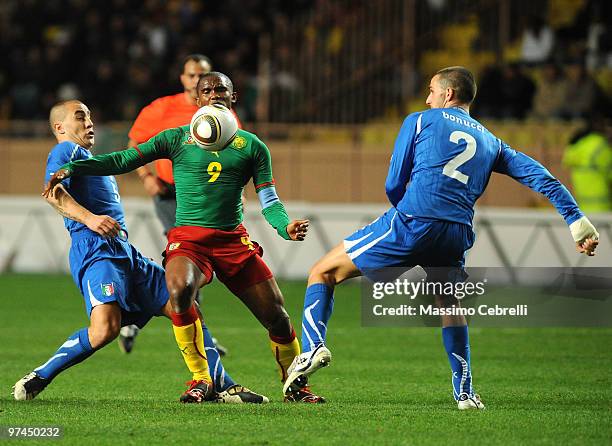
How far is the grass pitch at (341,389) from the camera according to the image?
260 inches

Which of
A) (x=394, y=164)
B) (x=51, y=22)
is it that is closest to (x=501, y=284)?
(x=394, y=164)

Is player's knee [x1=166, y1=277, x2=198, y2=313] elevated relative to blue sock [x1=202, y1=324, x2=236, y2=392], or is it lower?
elevated

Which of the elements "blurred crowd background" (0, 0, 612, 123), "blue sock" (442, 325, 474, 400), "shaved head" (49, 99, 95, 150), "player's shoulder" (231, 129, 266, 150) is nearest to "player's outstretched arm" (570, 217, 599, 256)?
"blue sock" (442, 325, 474, 400)

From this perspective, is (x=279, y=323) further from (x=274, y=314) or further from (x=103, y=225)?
(x=103, y=225)

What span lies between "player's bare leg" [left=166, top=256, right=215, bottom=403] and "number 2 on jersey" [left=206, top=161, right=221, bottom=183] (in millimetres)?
523

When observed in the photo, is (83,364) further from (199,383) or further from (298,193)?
(298,193)

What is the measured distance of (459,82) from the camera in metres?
7.34

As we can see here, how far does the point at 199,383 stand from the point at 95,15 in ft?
54.8

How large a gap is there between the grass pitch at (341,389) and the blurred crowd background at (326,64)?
6010mm

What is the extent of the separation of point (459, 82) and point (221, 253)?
178 cm

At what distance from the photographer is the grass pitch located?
21.7ft

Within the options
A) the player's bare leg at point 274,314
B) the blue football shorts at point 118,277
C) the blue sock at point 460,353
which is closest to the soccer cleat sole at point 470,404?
the blue sock at point 460,353

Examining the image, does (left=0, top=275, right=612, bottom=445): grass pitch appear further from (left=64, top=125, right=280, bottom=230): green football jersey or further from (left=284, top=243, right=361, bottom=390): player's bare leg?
(left=64, top=125, right=280, bottom=230): green football jersey

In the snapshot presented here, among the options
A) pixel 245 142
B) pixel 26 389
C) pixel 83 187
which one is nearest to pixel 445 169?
pixel 245 142
